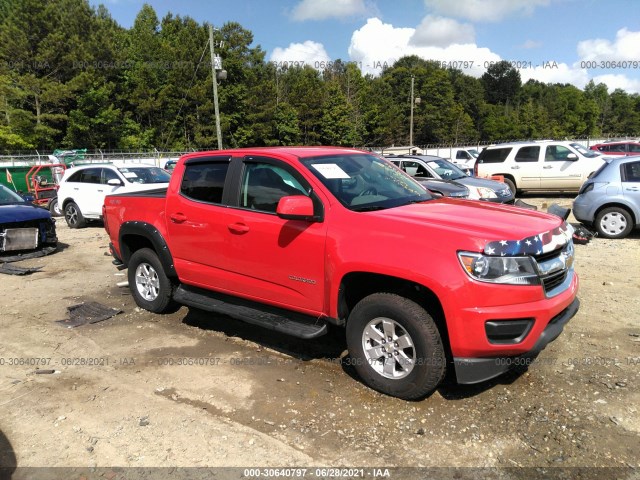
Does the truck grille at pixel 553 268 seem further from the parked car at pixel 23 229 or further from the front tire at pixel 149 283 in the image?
the parked car at pixel 23 229

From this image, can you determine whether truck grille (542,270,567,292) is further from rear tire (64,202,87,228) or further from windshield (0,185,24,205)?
rear tire (64,202,87,228)

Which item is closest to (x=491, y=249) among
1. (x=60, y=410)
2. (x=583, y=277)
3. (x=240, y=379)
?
(x=240, y=379)

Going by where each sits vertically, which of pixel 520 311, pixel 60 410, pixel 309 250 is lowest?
pixel 60 410

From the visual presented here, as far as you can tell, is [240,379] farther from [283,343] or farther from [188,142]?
[188,142]

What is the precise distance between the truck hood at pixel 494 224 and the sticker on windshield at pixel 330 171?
61 cm

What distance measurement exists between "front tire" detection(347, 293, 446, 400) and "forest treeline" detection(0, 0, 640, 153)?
26076 millimetres

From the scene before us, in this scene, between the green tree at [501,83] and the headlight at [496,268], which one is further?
the green tree at [501,83]

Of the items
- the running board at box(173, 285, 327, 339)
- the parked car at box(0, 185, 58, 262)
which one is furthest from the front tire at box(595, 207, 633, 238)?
the parked car at box(0, 185, 58, 262)

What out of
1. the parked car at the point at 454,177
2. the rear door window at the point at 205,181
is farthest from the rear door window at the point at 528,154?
the rear door window at the point at 205,181

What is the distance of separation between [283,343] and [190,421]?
157 centimetres

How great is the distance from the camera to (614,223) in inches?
365

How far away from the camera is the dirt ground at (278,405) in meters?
3.15

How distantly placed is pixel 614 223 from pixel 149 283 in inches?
331

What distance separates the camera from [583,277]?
681cm
